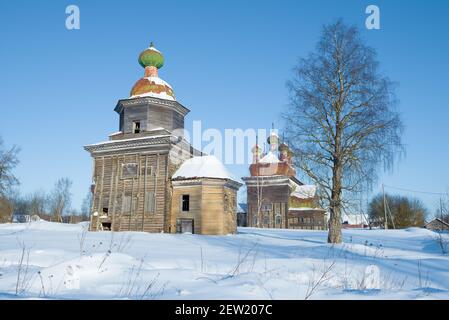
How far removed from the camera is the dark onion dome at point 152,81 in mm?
28094

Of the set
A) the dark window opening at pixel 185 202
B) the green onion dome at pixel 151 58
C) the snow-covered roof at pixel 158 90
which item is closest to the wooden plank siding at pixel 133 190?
the dark window opening at pixel 185 202

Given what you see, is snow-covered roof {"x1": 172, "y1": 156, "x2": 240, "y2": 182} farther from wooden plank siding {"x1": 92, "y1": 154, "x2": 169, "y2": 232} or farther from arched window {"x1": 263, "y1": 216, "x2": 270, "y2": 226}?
arched window {"x1": 263, "y1": 216, "x2": 270, "y2": 226}

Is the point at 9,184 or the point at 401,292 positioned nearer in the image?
the point at 401,292

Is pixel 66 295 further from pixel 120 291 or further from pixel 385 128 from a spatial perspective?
pixel 385 128

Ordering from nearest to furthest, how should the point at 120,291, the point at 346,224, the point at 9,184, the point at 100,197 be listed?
the point at 120,291, the point at 100,197, the point at 9,184, the point at 346,224

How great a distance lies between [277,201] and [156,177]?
75.3 feet

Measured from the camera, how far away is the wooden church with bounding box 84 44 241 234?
82.1 ft

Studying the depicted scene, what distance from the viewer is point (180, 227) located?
989 inches

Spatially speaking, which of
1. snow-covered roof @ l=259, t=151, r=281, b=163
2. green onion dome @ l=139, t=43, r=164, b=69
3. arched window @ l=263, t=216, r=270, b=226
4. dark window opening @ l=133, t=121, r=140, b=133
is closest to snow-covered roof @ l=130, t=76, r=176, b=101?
green onion dome @ l=139, t=43, r=164, b=69

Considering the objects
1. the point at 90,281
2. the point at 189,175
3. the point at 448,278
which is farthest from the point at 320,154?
the point at 90,281

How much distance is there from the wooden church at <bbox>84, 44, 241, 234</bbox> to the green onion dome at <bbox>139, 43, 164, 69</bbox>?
2299 mm

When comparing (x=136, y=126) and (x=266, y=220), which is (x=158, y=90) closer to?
(x=136, y=126)
